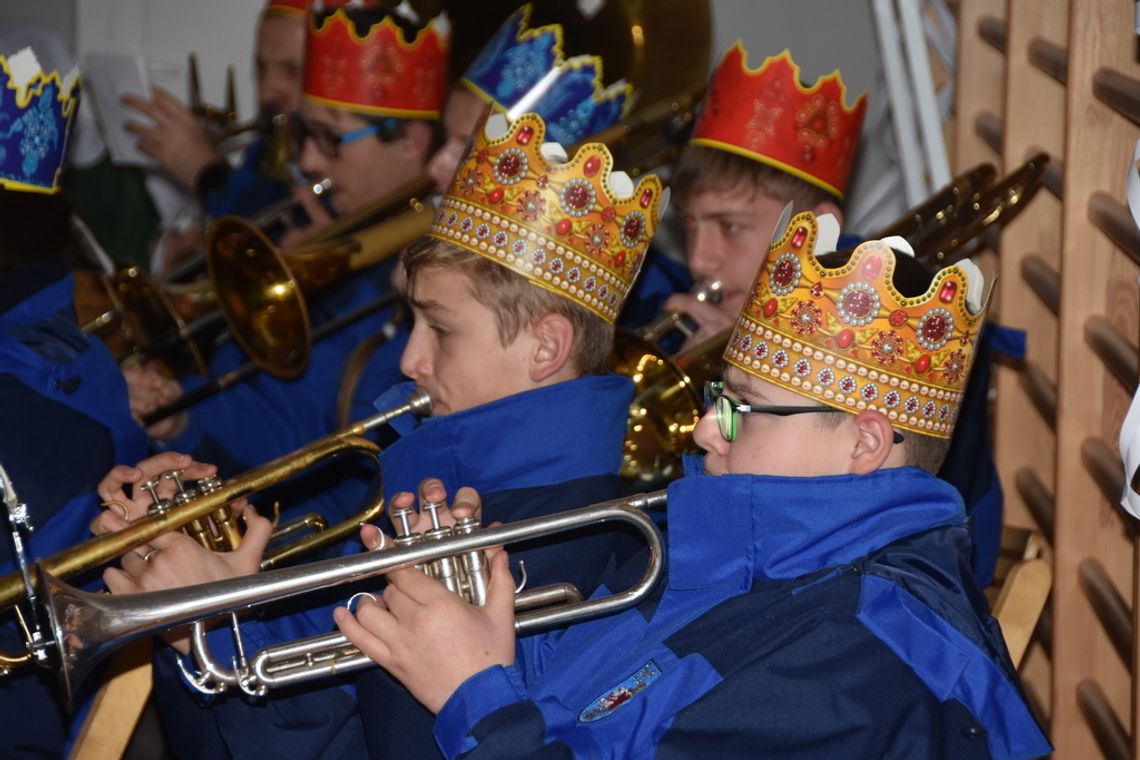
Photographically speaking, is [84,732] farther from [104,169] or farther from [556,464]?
[104,169]

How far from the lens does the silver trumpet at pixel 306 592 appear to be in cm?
166

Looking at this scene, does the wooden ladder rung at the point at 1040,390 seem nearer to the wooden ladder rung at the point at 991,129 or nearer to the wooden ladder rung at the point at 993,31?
the wooden ladder rung at the point at 991,129

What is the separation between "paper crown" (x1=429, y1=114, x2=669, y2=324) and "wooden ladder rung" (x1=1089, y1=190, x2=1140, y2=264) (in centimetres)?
75

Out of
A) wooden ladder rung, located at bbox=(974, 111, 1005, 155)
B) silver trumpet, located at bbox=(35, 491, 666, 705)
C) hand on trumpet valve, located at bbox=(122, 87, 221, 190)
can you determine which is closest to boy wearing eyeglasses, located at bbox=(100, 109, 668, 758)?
silver trumpet, located at bbox=(35, 491, 666, 705)

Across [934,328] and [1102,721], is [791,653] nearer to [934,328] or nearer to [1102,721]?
[934,328]

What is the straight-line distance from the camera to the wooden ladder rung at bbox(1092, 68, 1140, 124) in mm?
2092

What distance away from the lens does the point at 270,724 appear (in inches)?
73.4

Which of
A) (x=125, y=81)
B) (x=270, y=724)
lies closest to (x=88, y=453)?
(x=270, y=724)

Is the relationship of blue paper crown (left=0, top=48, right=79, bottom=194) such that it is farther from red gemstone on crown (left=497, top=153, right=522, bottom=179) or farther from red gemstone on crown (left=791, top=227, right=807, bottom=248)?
red gemstone on crown (left=791, top=227, right=807, bottom=248)

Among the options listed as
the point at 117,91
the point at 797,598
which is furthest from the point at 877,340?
the point at 117,91

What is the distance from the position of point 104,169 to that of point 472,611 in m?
3.61

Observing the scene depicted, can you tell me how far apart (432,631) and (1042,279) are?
5.67 feet

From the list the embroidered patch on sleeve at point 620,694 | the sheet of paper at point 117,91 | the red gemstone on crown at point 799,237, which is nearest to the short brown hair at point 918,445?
the red gemstone on crown at point 799,237

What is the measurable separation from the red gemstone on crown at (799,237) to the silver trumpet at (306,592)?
0.36 metres
